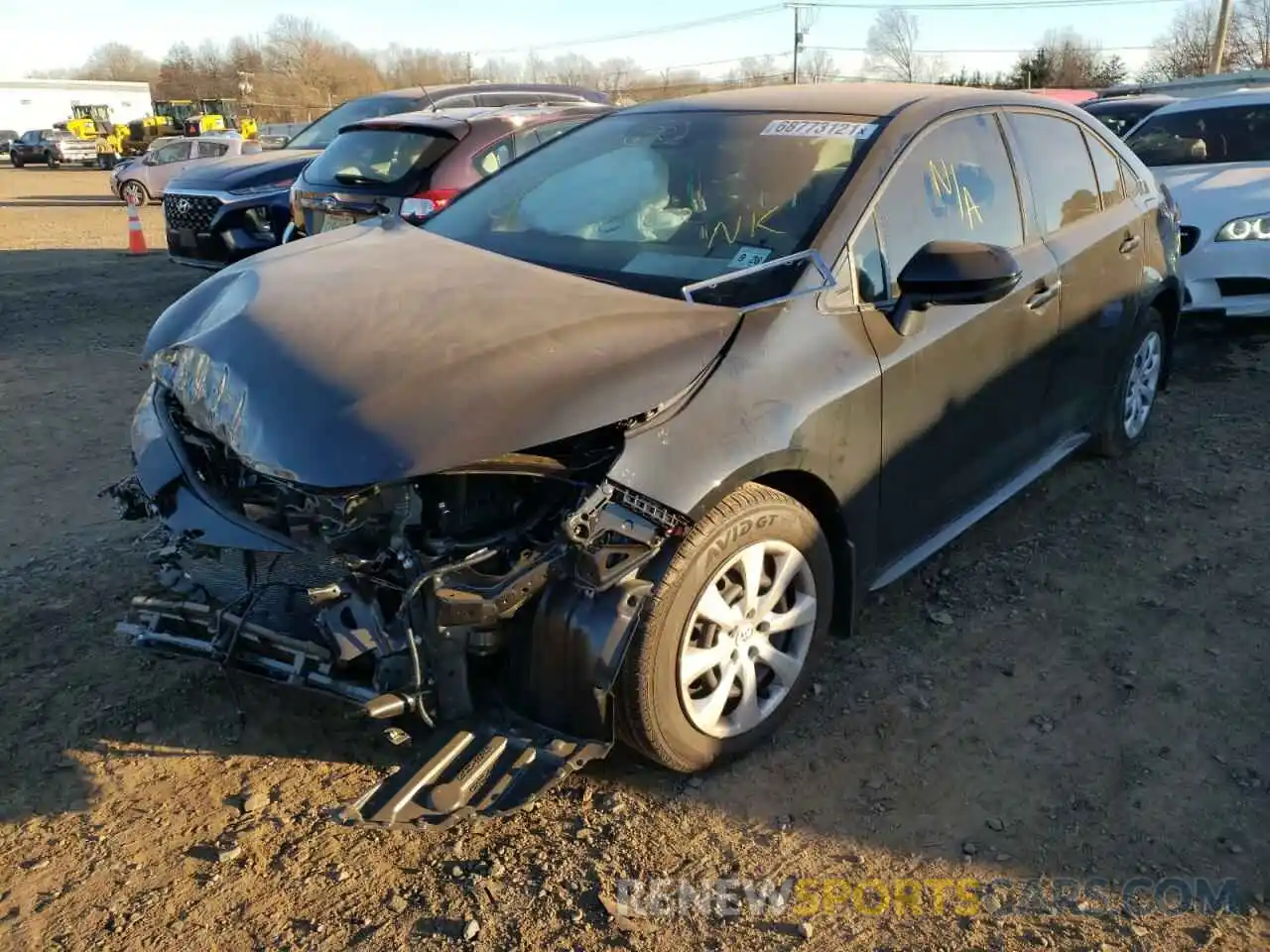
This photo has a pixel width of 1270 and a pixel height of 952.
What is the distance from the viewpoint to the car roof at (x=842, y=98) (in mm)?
3516

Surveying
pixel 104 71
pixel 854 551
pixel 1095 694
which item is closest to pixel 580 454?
pixel 854 551

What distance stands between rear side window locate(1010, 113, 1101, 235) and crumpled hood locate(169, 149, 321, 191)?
781cm

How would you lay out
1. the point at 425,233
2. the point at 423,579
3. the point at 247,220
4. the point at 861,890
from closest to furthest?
the point at 423,579
the point at 861,890
the point at 425,233
the point at 247,220

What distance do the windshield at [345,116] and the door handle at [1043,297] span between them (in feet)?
23.5

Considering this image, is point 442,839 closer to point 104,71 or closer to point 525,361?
point 525,361

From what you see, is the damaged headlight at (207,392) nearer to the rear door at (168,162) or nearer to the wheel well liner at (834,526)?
the wheel well liner at (834,526)

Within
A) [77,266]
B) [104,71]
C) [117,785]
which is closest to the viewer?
[117,785]

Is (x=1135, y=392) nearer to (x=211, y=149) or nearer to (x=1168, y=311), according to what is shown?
(x=1168, y=311)

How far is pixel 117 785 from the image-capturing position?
285 centimetres

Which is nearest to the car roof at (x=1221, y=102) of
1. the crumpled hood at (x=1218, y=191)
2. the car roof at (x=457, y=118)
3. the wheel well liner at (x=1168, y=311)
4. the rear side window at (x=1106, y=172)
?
the crumpled hood at (x=1218, y=191)

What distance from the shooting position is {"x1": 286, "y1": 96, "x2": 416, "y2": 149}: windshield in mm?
9682

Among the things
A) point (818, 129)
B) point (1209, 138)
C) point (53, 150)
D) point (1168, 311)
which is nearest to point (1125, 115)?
point (1209, 138)

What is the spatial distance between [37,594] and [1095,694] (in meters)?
3.82

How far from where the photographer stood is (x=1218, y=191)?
698 centimetres
